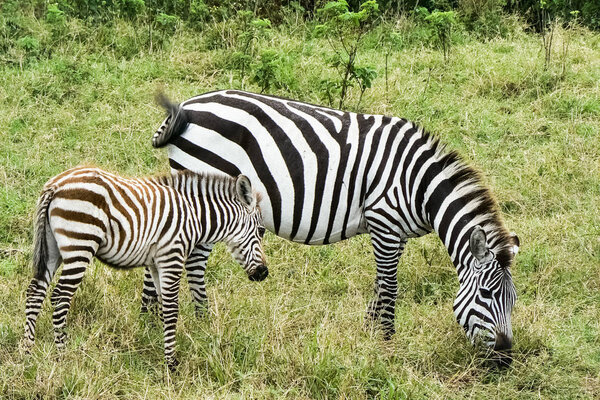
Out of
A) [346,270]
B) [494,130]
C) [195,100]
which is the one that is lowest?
[346,270]

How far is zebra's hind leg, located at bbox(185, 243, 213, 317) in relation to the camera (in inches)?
256

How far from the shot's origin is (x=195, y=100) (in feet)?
23.0

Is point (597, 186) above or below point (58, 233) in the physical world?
below

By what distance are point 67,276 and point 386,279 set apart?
2465mm

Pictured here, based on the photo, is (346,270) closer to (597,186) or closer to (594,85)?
(597,186)

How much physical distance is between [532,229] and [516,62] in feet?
12.9

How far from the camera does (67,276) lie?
550cm

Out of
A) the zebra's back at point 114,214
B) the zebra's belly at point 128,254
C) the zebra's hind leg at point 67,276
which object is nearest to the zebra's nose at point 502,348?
the zebra's back at point 114,214

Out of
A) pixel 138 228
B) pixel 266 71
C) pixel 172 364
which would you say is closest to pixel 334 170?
pixel 138 228

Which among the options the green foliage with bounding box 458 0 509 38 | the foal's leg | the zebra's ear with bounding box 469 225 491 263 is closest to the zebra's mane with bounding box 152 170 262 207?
the foal's leg

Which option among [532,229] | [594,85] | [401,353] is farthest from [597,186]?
[401,353]

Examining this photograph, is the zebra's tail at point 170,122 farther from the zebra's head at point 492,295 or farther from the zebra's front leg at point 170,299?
the zebra's head at point 492,295

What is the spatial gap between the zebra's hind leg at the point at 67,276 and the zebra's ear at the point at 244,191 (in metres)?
1.21

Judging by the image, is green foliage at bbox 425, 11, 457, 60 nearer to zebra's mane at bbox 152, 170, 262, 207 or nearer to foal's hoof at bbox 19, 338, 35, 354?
zebra's mane at bbox 152, 170, 262, 207
